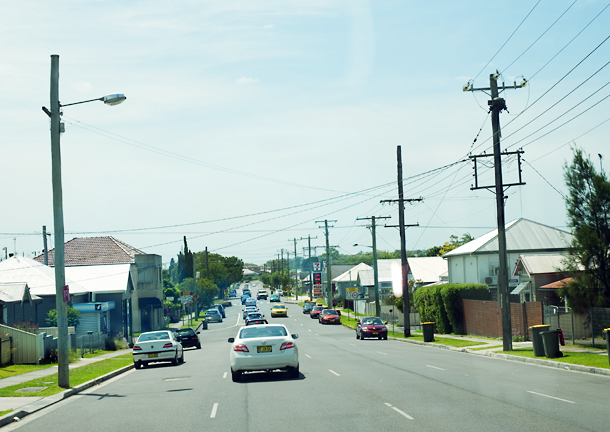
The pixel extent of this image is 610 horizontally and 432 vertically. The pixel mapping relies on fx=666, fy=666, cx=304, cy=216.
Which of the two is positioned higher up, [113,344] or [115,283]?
[115,283]

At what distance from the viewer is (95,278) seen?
51188 millimetres

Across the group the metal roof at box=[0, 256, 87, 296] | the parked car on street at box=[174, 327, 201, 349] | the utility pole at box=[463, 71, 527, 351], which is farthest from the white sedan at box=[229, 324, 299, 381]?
the metal roof at box=[0, 256, 87, 296]

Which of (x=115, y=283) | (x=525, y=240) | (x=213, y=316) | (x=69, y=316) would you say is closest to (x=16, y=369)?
(x=69, y=316)

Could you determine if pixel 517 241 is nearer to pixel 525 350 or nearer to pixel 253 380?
pixel 525 350

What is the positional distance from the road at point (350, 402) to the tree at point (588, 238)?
652 centimetres

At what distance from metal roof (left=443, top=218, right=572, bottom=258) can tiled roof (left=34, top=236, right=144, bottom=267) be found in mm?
31286

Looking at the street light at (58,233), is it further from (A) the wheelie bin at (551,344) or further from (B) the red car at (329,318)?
(B) the red car at (329,318)

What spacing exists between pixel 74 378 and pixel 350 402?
11311 millimetres

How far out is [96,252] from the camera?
6356 centimetres

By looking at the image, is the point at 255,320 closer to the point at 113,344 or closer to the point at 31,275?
the point at 113,344

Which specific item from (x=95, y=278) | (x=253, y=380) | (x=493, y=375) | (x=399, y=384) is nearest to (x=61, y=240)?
(x=253, y=380)

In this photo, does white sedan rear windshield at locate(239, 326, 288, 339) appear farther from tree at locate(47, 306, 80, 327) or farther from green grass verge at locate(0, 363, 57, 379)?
tree at locate(47, 306, 80, 327)

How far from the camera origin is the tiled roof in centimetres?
6219

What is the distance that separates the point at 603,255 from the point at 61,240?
19640 millimetres
